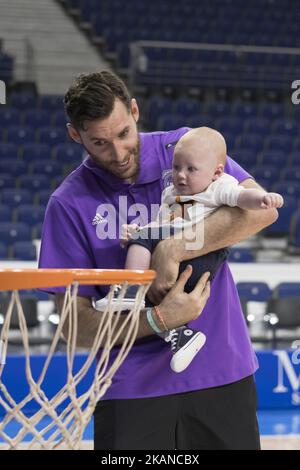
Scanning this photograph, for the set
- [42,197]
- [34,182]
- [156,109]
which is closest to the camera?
[42,197]

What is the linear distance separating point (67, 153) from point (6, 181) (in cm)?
85

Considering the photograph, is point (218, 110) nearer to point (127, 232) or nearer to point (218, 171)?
point (218, 171)

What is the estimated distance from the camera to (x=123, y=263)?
87.3 inches

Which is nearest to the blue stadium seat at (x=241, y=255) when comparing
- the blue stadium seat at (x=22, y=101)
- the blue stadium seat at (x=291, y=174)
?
the blue stadium seat at (x=291, y=174)

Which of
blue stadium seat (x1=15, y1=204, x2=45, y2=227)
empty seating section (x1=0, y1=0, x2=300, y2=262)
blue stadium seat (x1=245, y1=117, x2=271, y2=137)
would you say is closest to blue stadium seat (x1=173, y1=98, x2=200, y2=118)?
empty seating section (x1=0, y1=0, x2=300, y2=262)

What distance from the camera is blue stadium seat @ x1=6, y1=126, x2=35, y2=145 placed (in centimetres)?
1005

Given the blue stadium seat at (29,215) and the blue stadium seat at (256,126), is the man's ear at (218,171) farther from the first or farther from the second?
the blue stadium seat at (256,126)

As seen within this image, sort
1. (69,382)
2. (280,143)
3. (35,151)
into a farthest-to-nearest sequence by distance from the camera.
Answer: (280,143) → (35,151) → (69,382)

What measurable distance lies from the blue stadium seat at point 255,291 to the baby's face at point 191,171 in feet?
16.7

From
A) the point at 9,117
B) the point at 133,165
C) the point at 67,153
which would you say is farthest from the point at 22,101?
the point at 133,165
